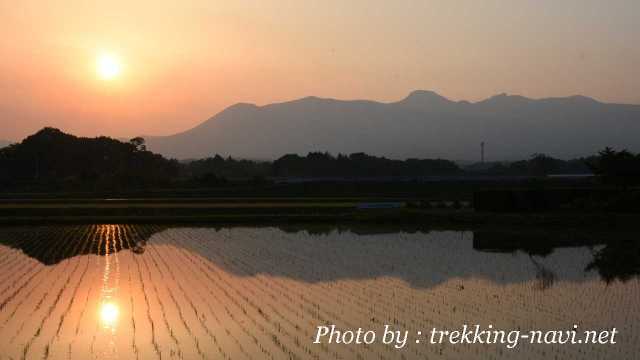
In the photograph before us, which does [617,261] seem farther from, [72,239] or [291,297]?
[72,239]

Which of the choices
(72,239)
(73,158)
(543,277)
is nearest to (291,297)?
(543,277)

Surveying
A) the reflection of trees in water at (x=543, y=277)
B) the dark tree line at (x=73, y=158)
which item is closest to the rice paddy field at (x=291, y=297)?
the reflection of trees in water at (x=543, y=277)

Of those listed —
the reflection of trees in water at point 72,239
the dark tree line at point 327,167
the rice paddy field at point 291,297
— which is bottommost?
the rice paddy field at point 291,297

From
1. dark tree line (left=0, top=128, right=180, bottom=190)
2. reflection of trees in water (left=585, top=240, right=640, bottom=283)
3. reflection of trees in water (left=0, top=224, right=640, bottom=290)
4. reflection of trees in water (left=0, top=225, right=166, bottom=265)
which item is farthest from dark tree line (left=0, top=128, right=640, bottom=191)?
reflection of trees in water (left=585, top=240, right=640, bottom=283)

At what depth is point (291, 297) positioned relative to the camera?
19.0m

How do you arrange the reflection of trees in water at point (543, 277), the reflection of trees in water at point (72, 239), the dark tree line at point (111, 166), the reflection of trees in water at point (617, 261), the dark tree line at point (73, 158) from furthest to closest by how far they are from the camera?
the dark tree line at point (73, 158) → the dark tree line at point (111, 166) → the reflection of trees in water at point (72, 239) → the reflection of trees in water at point (617, 261) → the reflection of trees in water at point (543, 277)

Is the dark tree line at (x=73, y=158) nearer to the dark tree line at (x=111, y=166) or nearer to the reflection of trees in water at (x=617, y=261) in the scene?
the dark tree line at (x=111, y=166)

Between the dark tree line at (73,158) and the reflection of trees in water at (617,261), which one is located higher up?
the dark tree line at (73,158)

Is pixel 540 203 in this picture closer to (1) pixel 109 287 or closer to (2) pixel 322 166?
(1) pixel 109 287

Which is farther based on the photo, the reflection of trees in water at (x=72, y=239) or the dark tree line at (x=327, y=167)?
the dark tree line at (x=327, y=167)

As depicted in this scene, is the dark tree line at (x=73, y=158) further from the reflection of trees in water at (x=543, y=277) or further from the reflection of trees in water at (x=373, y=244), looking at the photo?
A: the reflection of trees in water at (x=543, y=277)

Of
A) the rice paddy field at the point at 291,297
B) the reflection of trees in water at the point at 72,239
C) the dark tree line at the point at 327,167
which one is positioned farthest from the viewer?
the dark tree line at the point at 327,167

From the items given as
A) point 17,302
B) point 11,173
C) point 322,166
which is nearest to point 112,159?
point 11,173

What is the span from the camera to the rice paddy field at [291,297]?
13.9 metres
